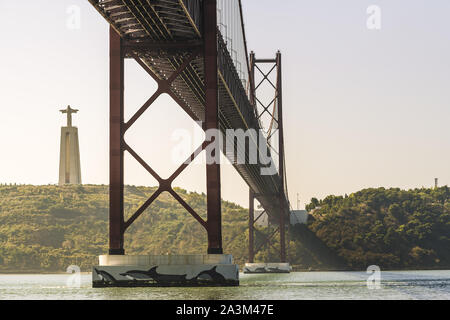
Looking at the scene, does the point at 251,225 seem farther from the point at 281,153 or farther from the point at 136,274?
the point at 136,274

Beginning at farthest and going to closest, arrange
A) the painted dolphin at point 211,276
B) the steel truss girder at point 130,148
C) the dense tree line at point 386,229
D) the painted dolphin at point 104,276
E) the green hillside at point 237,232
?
1. the dense tree line at point 386,229
2. the green hillside at point 237,232
3. the steel truss girder at point 130,148
4. the painted dolphin at point 104,276
5. the painted dolphin at point 211,276

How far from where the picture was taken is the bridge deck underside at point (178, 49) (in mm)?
32812

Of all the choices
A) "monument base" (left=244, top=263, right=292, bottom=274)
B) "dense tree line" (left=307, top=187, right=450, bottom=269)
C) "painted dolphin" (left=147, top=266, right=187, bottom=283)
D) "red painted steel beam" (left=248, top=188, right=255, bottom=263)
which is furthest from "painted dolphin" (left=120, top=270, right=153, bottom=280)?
"dense tree line" (left=307, top=187, right=450, bottom=269)

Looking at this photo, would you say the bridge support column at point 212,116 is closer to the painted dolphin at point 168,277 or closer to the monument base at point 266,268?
the painted dolphin at point 168,277

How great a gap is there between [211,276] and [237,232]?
272ft

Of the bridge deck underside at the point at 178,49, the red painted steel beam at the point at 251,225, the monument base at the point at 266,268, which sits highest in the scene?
the bridge deck underside at the point at 178,49

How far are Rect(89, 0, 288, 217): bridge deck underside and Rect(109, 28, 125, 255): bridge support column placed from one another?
1.50 m

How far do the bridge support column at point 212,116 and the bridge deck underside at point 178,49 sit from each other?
42 centimetres

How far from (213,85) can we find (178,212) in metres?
94.9

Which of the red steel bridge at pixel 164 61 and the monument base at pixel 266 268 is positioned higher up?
the red steel bridge at pixel 164 61

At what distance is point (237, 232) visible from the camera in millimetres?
116938

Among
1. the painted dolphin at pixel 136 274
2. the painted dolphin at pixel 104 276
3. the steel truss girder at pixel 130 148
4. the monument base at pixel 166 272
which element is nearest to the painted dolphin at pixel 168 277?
the monument base at pixel 166 272

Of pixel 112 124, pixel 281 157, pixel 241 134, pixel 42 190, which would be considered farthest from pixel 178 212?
pixel 112 124

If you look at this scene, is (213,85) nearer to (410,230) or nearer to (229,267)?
(229,267)
